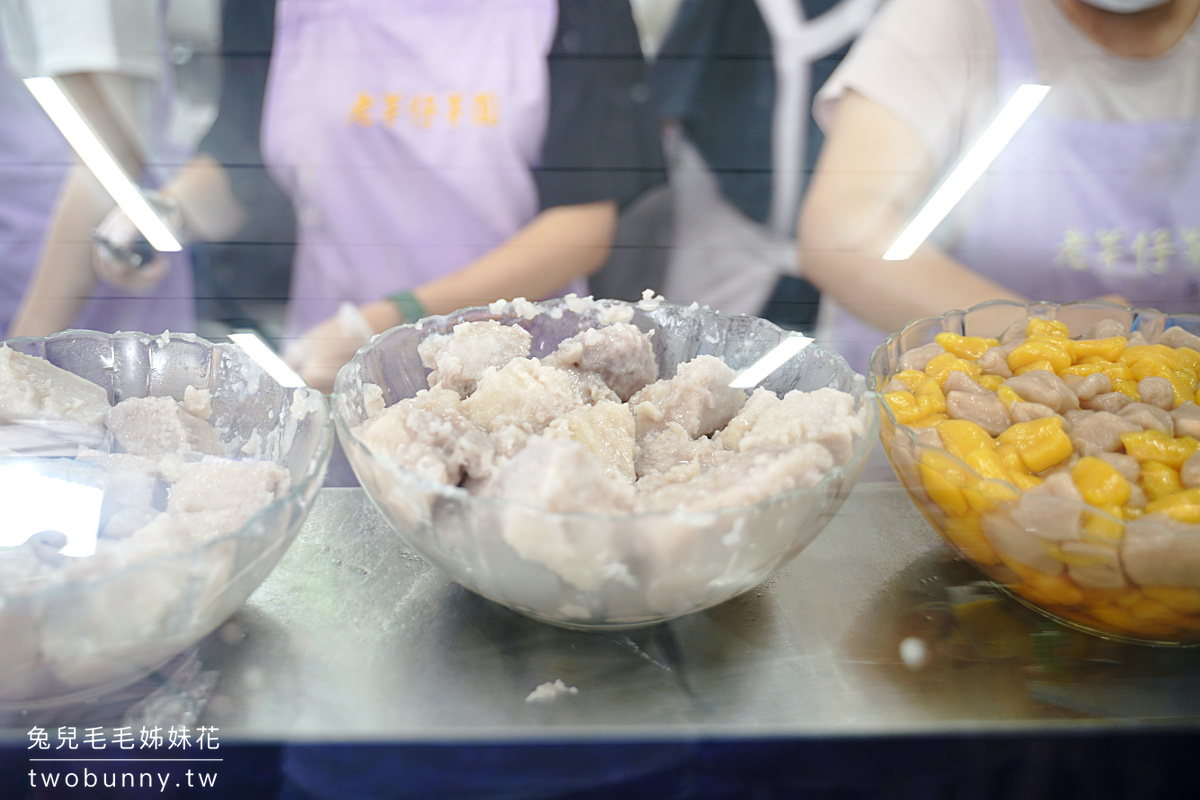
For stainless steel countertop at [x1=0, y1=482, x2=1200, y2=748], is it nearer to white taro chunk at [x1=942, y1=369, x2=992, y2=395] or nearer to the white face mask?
white taro chunk at [x1=942, y1=369, x2=992, y2=395]

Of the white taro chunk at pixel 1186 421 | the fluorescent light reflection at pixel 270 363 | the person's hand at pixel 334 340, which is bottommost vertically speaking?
the person's hand at pixel 334 340

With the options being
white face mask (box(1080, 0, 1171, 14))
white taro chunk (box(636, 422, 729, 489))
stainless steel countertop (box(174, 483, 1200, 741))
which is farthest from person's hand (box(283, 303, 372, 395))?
white face mask (box(1080, 0, 1171, 14))

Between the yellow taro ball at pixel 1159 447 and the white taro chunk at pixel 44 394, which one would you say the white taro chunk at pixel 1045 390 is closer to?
the yellow taro ball at pixel 1159 447

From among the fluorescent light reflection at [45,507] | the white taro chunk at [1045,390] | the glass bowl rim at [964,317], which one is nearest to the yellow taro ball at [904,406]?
the glass bowl rim at [964,317]

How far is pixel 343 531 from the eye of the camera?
1032 millimetres

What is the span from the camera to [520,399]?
3.18 feet

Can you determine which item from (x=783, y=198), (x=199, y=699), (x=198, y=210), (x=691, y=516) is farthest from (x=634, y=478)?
(x=198, y=210)

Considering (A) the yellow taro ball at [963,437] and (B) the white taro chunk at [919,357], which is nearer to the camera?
(A) the yellow taro ball at [963,437]

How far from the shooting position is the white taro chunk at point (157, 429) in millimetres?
983

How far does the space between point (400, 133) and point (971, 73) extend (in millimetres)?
1206

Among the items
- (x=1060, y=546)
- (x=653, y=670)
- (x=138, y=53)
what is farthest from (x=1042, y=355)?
(x=138, y=53)

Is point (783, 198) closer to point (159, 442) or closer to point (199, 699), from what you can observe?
point (159, 442)

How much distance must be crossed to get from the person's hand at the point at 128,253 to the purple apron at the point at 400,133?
0.85ft

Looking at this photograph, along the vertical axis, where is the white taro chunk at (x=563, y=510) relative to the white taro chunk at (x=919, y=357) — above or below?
below
